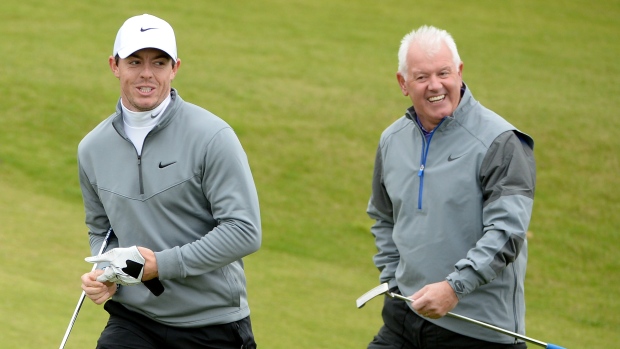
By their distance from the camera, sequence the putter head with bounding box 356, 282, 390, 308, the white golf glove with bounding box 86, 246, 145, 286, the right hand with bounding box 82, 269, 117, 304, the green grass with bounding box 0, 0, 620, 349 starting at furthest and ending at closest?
the green grass with bounding box 0, 0, 620, 349, the putter head with bounding box 356, 282, 390, 308, the right hand with bounding box 82, 269, 117, 304, the white golf glove with bounding box 86, 246, 145, 286

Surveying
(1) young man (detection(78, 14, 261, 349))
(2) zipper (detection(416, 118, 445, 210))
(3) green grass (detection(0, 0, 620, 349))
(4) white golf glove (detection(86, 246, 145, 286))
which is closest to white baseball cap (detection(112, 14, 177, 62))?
(1) young man (detection(78, 14, 261, 349))

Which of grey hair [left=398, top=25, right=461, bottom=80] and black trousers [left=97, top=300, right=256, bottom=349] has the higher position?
grey hair [left=398, top=25, right=461, bottom=80]

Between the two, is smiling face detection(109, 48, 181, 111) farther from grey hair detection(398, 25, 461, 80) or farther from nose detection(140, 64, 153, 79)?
grey hair detection(398, 25, 461, 80)

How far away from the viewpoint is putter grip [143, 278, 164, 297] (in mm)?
3719

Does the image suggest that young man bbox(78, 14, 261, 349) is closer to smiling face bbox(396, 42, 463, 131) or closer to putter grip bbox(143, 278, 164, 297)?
putter grip bbox(143, 278, 164, 297)

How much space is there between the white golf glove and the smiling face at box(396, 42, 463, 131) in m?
1.26

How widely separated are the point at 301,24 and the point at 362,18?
1.30 m

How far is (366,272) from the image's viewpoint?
9422 mm

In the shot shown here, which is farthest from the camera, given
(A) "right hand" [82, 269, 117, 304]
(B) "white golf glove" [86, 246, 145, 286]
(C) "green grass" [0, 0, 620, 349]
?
(C) "green grass" [0, 0, 620, 349]

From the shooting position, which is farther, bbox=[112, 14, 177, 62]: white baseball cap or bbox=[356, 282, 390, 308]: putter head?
bbox=[356, 282, 390, 308]: putter head

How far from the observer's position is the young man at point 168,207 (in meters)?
3.64

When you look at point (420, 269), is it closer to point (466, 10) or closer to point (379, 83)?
point (379, 83)

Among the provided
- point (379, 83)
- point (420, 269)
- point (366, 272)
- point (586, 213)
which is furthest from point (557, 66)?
point (420, 269)

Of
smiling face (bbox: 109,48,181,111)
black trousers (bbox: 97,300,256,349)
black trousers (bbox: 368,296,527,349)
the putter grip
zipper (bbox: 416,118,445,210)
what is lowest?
black trousers (bbox: 368,296,527,349)
